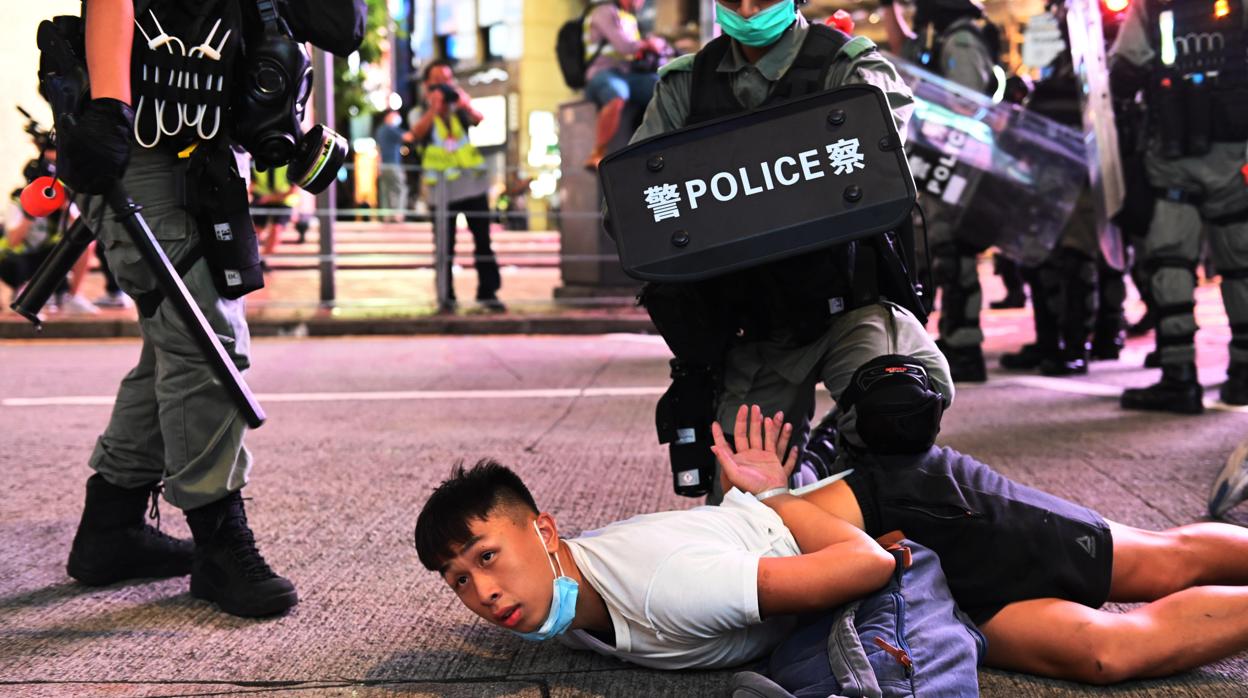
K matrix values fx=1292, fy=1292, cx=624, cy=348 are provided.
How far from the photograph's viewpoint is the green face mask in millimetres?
3186

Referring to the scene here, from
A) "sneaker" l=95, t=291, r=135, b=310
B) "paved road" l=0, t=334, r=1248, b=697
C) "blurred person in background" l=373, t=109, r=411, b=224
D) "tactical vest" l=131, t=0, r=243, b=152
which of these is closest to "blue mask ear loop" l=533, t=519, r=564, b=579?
"paved road" l=0, t=334, r=1248, b=697

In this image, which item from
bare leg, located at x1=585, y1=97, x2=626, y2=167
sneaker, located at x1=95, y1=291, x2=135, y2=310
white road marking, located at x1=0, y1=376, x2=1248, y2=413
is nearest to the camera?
white road marking, located at x1=0, y1=376, x2=1248, y2=413

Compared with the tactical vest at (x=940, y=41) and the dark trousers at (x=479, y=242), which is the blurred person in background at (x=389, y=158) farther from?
the tactical vest at (x=940, y=41)

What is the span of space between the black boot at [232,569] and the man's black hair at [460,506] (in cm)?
69

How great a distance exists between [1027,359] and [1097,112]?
6.86 ft

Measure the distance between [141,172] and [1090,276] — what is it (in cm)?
583

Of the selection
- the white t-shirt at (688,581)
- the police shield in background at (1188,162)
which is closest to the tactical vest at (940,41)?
the police shield in background at (1188,162)

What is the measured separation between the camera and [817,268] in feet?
10.2

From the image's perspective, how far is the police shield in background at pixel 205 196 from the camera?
304 cm

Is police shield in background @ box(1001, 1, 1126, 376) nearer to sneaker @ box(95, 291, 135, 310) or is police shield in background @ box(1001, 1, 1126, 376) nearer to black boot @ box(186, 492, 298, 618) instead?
black boot @ box(186, 492, 298, 618)

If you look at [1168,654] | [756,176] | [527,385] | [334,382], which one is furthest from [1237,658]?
[334,382]

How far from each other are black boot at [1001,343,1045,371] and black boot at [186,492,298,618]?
17.8ft

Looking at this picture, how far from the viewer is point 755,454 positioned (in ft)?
9.27

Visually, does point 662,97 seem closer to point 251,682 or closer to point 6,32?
point 251,682
